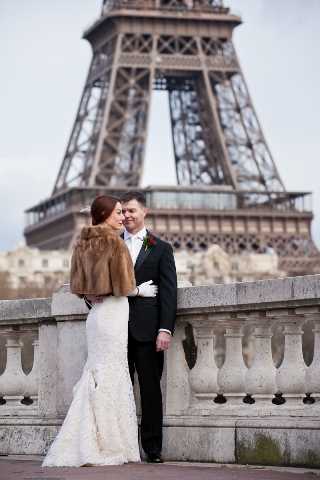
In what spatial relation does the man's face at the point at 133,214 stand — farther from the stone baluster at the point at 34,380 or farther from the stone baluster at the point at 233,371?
the stone baluster at the point at 34,380

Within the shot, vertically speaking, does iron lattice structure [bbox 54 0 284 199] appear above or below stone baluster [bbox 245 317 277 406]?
above

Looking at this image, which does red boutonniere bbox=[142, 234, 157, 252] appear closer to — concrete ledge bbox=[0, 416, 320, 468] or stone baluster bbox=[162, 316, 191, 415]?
stone baluster bbox=[162, 316, 191, 415]

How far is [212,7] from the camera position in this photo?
301 ft

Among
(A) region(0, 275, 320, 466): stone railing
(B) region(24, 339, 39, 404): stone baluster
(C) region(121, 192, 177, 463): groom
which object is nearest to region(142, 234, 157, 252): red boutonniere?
(C) region(121, 192, 177, 463): groom

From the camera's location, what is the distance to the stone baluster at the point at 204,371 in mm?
10953

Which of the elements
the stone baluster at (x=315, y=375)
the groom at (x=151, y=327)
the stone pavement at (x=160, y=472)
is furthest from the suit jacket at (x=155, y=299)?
the stone baluster at (x=315, y=375)

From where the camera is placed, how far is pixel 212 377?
35.9ft

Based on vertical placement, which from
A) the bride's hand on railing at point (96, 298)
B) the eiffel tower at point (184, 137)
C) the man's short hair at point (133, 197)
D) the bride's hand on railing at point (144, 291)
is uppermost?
the eiffel tower at point (184, 137)

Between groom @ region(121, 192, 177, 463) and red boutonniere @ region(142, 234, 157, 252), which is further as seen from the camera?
red boutonniere @ region(142, 234, 157, 252)

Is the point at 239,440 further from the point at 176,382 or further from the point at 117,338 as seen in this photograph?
the point at 117,338

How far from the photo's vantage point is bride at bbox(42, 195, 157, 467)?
34.3ft

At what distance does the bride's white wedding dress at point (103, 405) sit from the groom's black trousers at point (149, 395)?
0.65 feet

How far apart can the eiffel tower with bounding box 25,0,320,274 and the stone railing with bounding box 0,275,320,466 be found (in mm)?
75349

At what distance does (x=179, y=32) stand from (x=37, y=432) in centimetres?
8059
